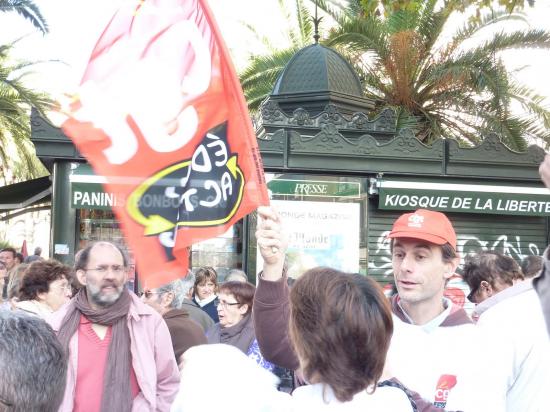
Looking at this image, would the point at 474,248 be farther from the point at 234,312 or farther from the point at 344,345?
the point at 344,345

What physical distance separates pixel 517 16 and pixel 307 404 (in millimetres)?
18155

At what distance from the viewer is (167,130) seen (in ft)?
11.0

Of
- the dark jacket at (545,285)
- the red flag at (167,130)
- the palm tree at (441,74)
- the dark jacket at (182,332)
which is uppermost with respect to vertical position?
the palm tree at (441,74)

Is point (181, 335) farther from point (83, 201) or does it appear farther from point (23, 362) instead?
point (83, 201)

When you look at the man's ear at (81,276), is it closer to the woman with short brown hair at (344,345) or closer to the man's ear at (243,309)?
the man's ear at (243,309)

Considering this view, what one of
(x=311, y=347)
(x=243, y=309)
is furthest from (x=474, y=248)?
(x=311, y=347)

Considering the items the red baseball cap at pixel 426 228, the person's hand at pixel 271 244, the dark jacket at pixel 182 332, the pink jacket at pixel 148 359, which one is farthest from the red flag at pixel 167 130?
the dark jacket at pixel 182 332

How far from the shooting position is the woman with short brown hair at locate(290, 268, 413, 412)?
7.40 feet

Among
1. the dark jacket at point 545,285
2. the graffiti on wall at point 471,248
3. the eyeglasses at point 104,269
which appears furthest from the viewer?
the graffiti on wall at point 471,248

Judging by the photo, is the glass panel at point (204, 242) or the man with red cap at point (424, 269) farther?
the glass panel at point (204, 242)

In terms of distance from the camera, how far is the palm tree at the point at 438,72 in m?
18.3

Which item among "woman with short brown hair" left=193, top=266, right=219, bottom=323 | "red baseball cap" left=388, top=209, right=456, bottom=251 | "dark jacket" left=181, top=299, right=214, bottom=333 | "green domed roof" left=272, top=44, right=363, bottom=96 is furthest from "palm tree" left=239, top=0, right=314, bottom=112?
"red baseball cap" left=388, top=209, right=456, bottom=251

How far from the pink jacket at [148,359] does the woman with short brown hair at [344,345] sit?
2.13m

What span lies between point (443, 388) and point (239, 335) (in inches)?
122
